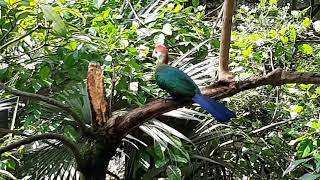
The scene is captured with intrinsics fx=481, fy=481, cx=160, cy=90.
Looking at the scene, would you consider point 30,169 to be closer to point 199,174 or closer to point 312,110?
point 199,174

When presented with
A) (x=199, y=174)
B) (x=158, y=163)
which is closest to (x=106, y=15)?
(x=158, y=163)

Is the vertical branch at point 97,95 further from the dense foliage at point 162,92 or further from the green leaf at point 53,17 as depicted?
the green leaf at point 53,17

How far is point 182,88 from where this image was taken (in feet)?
5.22

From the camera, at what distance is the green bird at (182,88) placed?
1.49m

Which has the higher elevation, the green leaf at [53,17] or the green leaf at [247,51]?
the green leaf at [53,17]

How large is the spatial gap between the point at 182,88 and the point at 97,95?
0.95ft

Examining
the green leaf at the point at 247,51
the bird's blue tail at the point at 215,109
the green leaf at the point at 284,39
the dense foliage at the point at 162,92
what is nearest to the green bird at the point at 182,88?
the bird's blue tail at the point at 215,109

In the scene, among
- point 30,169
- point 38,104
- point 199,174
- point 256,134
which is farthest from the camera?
point 256,134

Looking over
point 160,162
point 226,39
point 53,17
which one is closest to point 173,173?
point 160,162

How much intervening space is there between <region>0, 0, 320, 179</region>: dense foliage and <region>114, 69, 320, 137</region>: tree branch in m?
0.17

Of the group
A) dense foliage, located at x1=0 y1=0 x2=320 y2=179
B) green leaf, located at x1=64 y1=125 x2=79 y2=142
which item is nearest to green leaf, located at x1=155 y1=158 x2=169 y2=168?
dense foliage, located at x1=0 y1=0 x2=320 y2=179

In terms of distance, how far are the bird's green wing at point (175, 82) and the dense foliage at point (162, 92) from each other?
0.12 m

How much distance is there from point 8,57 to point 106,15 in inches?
19.7

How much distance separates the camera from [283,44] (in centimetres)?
209
